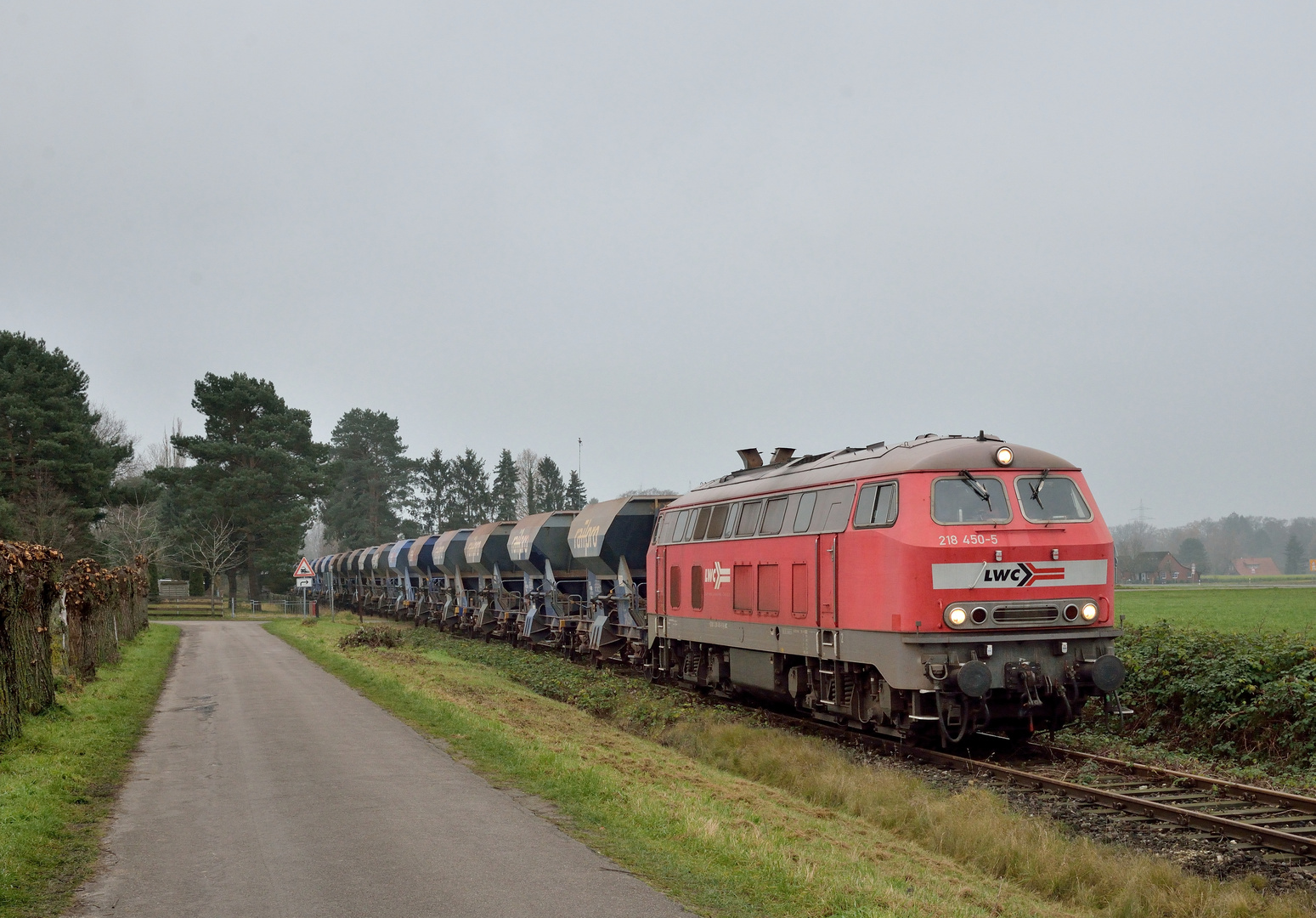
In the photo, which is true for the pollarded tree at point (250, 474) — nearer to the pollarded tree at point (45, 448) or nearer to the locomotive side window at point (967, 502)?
the pollarded tree at point (45, 448)

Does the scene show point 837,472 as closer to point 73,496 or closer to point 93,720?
point 93,720

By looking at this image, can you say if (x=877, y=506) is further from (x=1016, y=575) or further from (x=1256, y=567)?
(x=1256, y=567)

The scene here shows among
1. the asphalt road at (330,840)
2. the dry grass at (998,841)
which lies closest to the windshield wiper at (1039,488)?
the dry grass at (998,841)

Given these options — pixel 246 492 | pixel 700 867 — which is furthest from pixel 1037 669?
pixel 246 492

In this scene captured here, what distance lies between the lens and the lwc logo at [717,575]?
17281mm

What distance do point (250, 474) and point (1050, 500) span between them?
53506 millimetres

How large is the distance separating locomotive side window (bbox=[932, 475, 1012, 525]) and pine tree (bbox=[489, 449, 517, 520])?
91271mm

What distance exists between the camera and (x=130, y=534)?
61.0 meters

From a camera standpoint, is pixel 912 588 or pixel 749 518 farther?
pixel 749 518

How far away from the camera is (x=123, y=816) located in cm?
934

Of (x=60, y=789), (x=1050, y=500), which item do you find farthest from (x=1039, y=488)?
(x=60, y=789)

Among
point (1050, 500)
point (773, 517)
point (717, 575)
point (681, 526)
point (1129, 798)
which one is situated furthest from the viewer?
point (681, 526)

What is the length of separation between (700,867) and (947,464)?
20.7ft

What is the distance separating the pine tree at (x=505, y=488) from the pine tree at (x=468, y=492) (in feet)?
4.35
